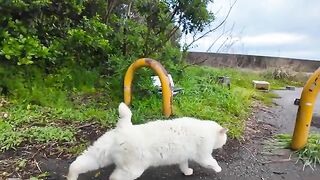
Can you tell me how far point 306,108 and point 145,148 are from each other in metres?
1.69

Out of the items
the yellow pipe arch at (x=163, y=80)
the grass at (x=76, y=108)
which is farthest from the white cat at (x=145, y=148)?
the yellow pipe arch at (x=163, y=80)

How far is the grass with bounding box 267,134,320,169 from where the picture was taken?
3.54m

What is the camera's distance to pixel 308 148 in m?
3.69

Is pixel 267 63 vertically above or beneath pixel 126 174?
above

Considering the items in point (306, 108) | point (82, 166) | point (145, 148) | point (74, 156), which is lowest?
point (74, 156)

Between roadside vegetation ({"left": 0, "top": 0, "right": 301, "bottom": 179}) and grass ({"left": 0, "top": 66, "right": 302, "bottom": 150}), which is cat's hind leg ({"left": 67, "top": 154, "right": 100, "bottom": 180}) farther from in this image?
roadside vegetation ({"left": 0, "top": 0, "right": 301, "bottom": 179})

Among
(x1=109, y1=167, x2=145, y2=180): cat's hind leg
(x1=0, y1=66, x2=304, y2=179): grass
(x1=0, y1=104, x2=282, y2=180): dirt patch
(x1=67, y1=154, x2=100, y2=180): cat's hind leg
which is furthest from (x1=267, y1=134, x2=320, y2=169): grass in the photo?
(x1=67, y1=154, x2=100, y2=180): cat's hind leg

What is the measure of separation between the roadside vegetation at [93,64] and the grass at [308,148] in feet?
1.36

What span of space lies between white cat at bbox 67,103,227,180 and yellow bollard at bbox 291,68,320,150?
96 cm

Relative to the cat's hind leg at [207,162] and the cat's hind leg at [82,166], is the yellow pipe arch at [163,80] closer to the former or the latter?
the cat's hind leg at [207,162]

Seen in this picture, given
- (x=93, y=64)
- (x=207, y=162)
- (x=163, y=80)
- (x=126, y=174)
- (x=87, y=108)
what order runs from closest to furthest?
1. (x=126, y=174)
2. (x=207, y=162)
3. (x=163, y=80)
4. (x=87, y=108)
5. (x=93, y=64)

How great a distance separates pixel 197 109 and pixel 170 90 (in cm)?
69

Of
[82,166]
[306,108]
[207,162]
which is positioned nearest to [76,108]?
[82,166]

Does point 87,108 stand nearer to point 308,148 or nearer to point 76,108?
point 76,108
